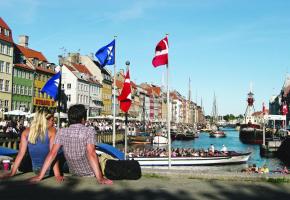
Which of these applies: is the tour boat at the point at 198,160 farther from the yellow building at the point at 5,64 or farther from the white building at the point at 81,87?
the white building at the point at 81,87

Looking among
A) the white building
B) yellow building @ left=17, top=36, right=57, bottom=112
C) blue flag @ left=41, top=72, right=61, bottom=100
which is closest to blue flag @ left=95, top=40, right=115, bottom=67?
blue flag @ left=41, top=72, right=61, bottom=100

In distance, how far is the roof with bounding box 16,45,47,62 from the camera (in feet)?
283

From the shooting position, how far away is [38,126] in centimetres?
987

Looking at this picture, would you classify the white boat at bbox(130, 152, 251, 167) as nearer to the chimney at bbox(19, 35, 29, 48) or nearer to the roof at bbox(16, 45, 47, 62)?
the roof at bbox(16, 45, 47, 62)

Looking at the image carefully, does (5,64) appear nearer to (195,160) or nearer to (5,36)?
(5,36)

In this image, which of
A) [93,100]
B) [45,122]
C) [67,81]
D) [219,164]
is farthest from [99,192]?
[93,100]

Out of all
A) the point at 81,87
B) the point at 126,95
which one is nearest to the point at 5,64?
the point at 81,87

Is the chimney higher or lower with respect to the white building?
higher

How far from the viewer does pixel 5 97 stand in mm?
75750

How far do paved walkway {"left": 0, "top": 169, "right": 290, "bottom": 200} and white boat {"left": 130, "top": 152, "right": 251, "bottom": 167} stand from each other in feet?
71.6

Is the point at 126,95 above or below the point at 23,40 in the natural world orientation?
below

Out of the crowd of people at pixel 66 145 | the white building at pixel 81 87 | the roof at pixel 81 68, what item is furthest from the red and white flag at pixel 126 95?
the roof at pixel 81 68

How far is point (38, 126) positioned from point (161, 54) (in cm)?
1047

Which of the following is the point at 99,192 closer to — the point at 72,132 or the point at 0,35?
the point at 72,132
